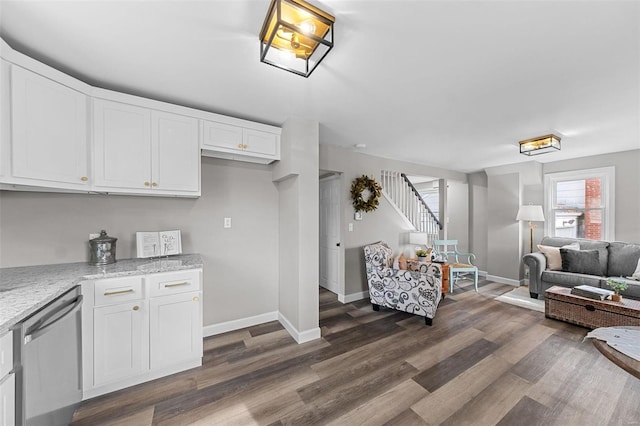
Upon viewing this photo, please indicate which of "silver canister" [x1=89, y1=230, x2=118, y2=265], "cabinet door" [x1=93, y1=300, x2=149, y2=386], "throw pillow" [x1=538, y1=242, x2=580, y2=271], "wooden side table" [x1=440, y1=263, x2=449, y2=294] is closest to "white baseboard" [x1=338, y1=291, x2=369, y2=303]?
"wooden side table" [x1=440, y1=263, x2=449, y2=294]

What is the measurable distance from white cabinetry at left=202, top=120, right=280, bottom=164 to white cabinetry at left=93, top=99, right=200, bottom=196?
137mm

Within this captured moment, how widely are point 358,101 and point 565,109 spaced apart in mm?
2136

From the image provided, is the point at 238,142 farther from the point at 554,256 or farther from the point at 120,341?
the point at 554,256

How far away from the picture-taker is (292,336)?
2.78 m

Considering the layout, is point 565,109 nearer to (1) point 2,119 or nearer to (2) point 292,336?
(2) point 292,336

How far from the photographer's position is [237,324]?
2.95m

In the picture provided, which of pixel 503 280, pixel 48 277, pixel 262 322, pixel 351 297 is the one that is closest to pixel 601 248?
pixel 503 280

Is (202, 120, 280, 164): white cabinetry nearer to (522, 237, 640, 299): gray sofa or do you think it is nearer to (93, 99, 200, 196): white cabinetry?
(93, 99, 200, 196): white cabinetry

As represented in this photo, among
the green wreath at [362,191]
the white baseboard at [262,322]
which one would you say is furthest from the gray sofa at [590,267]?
the white baseboard at [262,322]

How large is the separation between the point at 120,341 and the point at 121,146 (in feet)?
5.25

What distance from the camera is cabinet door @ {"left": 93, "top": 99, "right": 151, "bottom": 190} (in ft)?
6.57

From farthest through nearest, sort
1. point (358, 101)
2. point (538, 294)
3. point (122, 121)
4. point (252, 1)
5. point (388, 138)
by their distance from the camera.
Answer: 1. point (538, 294)
2. point (388, 138)
3. point (358, 101)
4. point (122, 121)
5. point (252, 1)

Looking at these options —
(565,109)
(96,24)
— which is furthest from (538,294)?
(96,24)

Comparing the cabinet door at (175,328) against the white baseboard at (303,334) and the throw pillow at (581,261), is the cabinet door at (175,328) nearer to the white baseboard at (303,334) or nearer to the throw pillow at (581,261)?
the white baseboard at (303,334)
